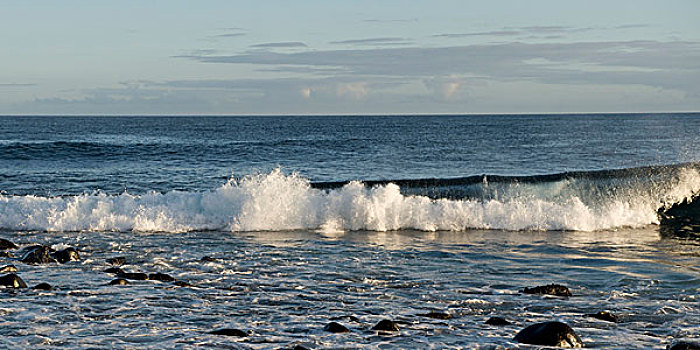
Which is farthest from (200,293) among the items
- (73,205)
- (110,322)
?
(73,205)

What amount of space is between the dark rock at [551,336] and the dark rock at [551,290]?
254 centimetres

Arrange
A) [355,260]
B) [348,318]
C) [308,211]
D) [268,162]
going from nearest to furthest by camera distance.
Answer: [348,318] → [355,260] → [308,211] → [268,162]

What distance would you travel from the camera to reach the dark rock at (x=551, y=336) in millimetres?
7410

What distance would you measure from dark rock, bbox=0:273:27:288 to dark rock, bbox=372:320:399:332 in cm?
562

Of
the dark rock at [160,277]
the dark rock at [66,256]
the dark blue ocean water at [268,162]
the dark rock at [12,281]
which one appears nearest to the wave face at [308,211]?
the dark rock at [66,256]

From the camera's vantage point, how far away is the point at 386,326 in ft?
26.3

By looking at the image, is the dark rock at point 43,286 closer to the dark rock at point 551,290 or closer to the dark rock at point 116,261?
the dark rock at point 116,261

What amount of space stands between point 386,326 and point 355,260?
16.3 ft

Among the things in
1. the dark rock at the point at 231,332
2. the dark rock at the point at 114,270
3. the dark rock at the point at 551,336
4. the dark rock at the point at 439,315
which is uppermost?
the dark rock at the point at 551,336

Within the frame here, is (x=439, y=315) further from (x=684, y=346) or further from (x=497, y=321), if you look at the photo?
(x=684, y=346)

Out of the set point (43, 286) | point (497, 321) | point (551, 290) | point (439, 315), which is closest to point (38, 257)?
point (43, 286)

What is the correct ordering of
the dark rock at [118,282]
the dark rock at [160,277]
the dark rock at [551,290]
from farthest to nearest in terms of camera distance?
the dark rock at [160,277] < the dark rock at [118,282] < the dark rock at [551,290]

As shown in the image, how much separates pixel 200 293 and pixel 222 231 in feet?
25.0

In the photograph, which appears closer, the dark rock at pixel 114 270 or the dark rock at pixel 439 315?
the dark rock at pixel 439 315
